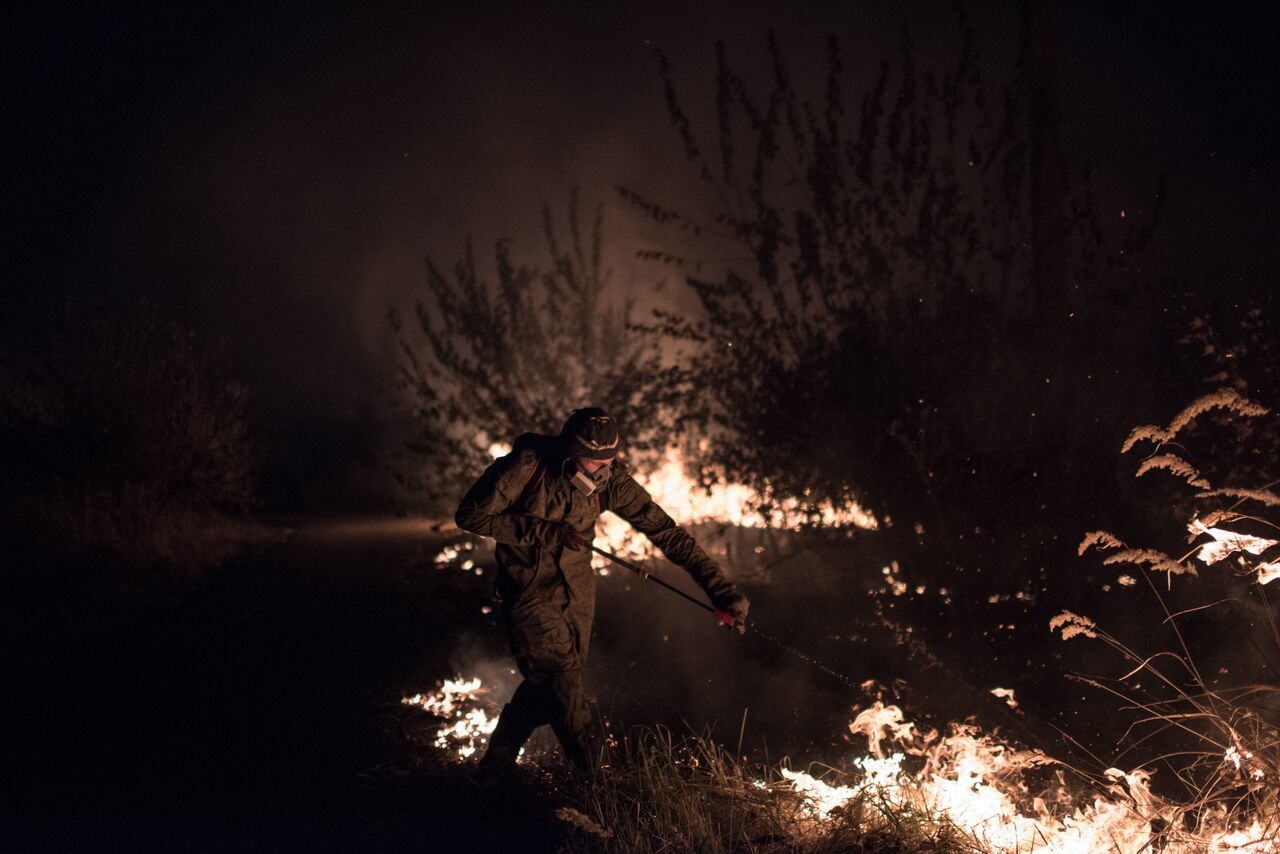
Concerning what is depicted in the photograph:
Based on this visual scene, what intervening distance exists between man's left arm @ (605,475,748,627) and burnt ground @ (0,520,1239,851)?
30.6 inches

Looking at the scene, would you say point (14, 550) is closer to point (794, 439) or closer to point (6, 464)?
point (6, 464)

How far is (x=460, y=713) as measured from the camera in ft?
22.8

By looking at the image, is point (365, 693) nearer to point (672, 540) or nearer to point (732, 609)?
point (672, 540)

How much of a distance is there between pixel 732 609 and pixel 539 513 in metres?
1.12

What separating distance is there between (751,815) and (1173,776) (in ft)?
9.43

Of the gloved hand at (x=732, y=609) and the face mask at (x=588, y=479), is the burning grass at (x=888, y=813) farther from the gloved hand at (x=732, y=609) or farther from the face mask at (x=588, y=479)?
the face mask at (x=588, y=479)

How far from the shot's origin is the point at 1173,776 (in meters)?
5.63

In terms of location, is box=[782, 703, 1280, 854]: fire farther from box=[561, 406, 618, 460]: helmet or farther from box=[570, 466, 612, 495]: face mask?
box=[561, 406, 618, 460]: helmet

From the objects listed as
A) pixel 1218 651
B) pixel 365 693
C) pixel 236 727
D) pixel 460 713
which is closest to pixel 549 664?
pixel 460 713

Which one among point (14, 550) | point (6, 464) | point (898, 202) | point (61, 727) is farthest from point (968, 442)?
A: point (6, 464)

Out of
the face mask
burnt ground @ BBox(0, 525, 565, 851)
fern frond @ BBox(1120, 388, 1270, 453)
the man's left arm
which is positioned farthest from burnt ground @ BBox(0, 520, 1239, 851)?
fern frond @ BBox(1120, 388, 1270, 453)

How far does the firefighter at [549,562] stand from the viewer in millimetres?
4973

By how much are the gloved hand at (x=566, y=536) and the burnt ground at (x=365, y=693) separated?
1.19m

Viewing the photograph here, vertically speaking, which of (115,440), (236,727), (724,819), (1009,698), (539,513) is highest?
(115,440)
